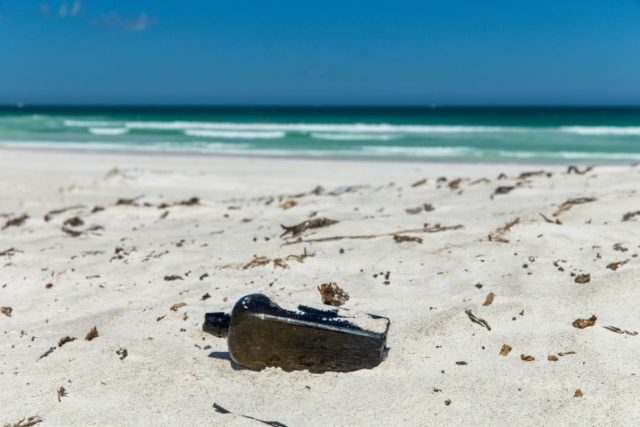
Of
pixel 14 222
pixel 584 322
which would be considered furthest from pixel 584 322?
pixel 14 222

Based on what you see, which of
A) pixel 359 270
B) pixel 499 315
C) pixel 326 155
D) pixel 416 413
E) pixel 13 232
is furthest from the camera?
pixel 326 155

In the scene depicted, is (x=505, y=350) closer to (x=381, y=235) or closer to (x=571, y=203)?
(x=381, y=235)

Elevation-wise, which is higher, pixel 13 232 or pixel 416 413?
pixel 416 413

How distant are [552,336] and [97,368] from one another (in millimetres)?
1830

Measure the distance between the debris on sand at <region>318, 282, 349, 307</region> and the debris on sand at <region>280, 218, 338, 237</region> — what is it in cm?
146

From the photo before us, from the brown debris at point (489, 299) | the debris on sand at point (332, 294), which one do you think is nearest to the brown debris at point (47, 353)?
the debris on sand at point (332, 294)

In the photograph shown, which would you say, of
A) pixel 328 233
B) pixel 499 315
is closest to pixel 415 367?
pixel 499 315

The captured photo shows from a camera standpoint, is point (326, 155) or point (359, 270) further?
point (326, 155)

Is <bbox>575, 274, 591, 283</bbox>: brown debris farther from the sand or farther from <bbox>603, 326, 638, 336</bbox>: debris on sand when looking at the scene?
<bbox>603, 326, 638, 336</bbox>: debris on sand

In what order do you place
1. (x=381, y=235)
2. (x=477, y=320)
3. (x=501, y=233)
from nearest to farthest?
(x=477, y=320), (x=501, y=233), (x=381, y=235)

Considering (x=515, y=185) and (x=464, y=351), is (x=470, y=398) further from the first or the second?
(x=515, y=185)

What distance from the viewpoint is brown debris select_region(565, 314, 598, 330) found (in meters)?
2.88

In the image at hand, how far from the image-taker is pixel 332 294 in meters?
3.44

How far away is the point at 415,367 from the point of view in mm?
2705
